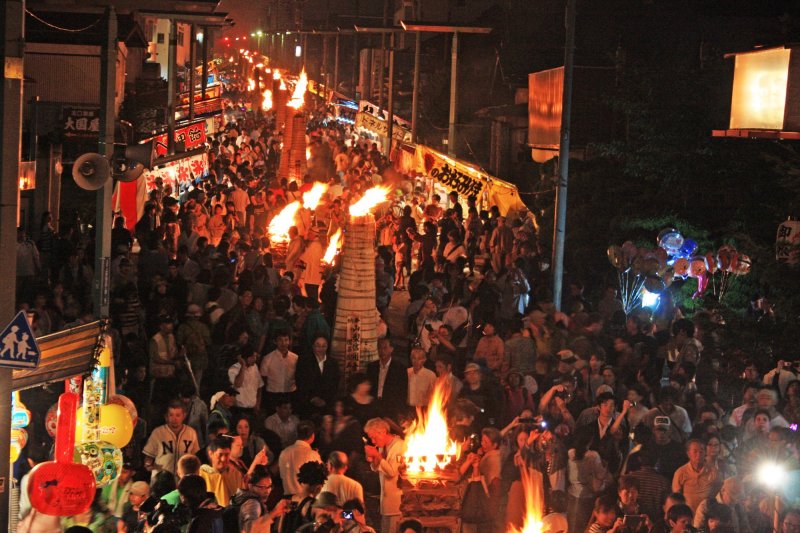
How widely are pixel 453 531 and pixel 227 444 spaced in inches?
79.3

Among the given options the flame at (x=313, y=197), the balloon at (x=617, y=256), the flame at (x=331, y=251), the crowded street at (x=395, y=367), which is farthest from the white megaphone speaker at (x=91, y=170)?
the flame at (x=313, y=197)

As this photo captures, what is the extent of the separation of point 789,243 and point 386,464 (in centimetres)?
596

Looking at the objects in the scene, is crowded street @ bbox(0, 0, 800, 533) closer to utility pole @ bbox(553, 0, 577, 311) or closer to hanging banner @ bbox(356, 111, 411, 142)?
utility pole @ bbox(553, 0, 577, 311)

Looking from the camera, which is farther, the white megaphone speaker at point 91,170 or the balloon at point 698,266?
the balloon at point 698,266

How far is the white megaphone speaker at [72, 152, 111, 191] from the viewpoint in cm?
1236

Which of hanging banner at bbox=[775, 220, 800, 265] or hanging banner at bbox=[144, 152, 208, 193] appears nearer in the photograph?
hanging banner at bbox=[775, 220, 800, 265]

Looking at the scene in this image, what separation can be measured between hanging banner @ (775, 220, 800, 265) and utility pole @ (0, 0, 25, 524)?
8234mm

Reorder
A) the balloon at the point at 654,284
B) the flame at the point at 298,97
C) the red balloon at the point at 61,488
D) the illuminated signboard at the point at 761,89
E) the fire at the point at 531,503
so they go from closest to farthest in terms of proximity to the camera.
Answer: the red balloon at the point at 61,488 → the fire at the point at 531,503 → the illuminated signboard at the point at 761,89 → the balloon at the point at 654,284 → the flame at the point at 298,97

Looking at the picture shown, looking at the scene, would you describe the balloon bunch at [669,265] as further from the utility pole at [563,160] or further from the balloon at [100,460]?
the balloon at [100,460]

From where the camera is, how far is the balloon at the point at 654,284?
57.9ft

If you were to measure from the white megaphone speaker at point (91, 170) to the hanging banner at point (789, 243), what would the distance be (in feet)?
23.9

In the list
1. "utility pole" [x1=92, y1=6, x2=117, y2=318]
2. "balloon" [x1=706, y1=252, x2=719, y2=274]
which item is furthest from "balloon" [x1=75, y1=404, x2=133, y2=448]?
"balloon" [x1=706, y1=252, x2=719, y2=274]

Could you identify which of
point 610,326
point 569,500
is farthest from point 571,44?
point 569,500

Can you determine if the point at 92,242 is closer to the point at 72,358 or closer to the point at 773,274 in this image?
the point at 72,358
